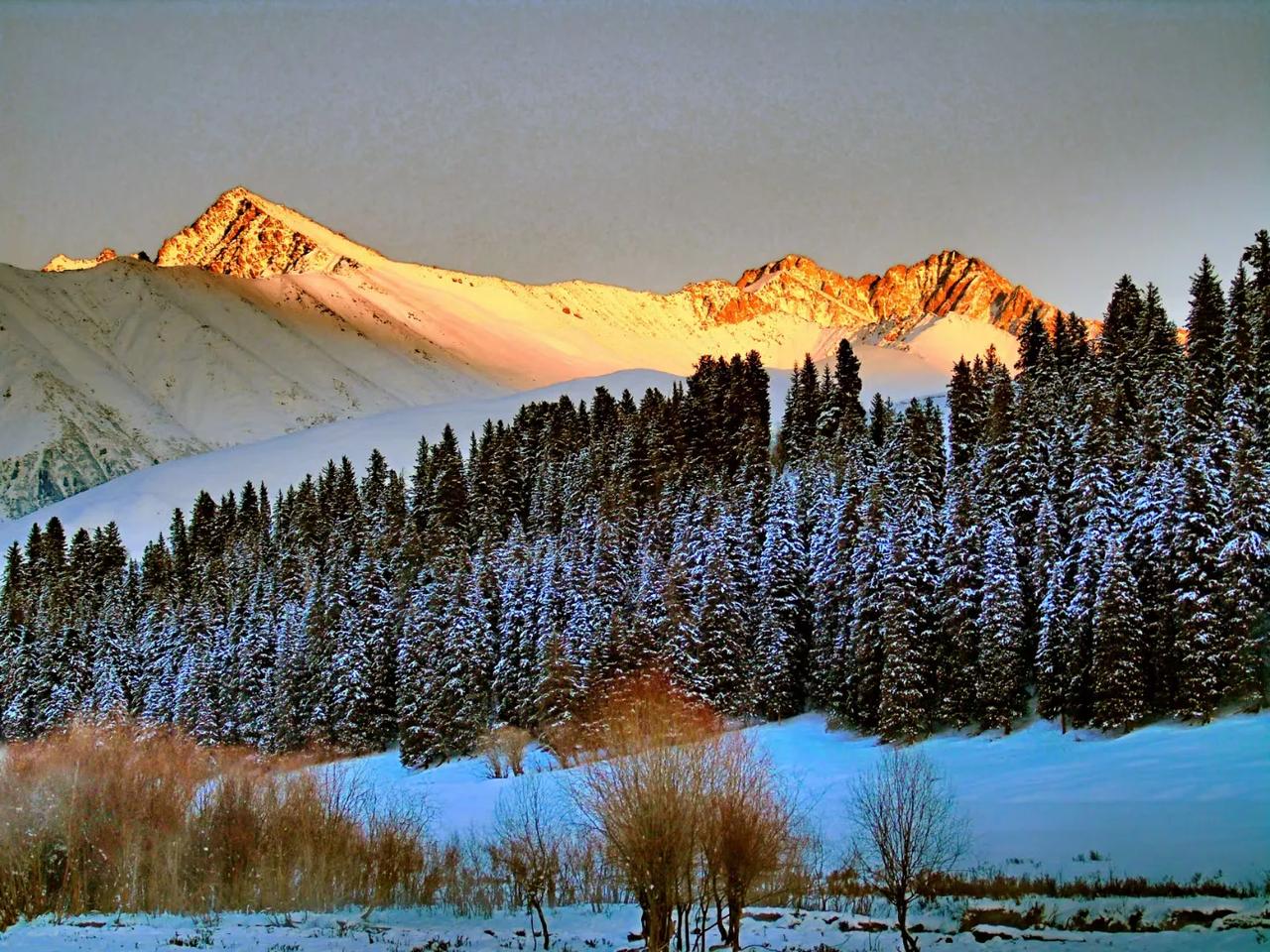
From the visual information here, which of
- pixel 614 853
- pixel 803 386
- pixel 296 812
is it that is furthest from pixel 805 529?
pixel 614 853

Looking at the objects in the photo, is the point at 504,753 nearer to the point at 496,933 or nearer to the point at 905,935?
the point at 496,933

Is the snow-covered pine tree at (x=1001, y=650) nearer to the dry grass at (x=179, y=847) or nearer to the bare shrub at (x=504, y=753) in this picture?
the bare shrub at (x=504, y=753)

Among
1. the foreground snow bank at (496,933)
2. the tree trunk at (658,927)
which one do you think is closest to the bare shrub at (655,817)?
the tree trunk at (658,927)

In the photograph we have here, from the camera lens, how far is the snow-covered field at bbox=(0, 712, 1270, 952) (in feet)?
89.5

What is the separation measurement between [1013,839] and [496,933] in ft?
71.2

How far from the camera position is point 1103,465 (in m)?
A: 63.2

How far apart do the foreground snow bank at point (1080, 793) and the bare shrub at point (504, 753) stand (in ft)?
4.08

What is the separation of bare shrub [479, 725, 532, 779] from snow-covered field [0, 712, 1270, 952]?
118cm

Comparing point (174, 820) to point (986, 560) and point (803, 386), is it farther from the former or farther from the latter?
point (803, 386)

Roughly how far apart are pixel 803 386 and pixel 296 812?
7809 cm

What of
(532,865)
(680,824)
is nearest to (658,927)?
(680,824)

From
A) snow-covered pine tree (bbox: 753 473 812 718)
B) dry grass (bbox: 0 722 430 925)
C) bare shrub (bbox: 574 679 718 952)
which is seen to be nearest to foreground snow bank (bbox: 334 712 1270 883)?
snow-covered pine tree (bbox: 753 473 812 718)

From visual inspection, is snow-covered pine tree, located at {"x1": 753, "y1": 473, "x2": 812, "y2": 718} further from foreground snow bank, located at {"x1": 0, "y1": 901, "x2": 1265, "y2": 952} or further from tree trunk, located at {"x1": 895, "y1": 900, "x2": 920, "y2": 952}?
tree trunk, located at {"x1": 895, "y1": 900, "x2": 920, "y2": 952}

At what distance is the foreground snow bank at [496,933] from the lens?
82.0 feet
